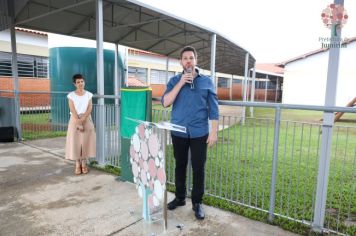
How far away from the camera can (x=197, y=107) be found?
295 centimetres

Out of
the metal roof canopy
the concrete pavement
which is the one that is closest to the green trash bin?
the concrete pavement

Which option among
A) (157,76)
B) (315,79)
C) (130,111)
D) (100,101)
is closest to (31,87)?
(157,76)

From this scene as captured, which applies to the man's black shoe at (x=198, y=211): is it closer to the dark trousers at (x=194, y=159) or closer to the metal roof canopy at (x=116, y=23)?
the dark trousers at (x=194, y=159)

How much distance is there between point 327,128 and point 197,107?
1.27 meters

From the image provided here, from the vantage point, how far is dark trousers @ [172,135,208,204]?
3033 mm

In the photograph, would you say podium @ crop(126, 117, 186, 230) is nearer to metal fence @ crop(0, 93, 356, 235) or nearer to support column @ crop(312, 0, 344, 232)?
metal fence @ crop(0, 93, 356, 235)

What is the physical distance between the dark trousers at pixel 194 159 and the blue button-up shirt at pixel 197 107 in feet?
0.29

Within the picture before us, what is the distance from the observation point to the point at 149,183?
2.69 m

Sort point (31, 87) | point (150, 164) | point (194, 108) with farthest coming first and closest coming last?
point (31, 87) < point (194, 108) < point (150, 164)

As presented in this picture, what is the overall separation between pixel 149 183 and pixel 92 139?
8.09 ft

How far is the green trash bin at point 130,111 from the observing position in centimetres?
375

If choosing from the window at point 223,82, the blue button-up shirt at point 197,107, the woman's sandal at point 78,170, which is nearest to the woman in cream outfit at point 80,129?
the woman's sandal at point 78,170

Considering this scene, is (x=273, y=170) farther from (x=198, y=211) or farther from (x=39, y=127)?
(x=39, y=127)

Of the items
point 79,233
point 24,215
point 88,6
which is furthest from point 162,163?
point 88,6
